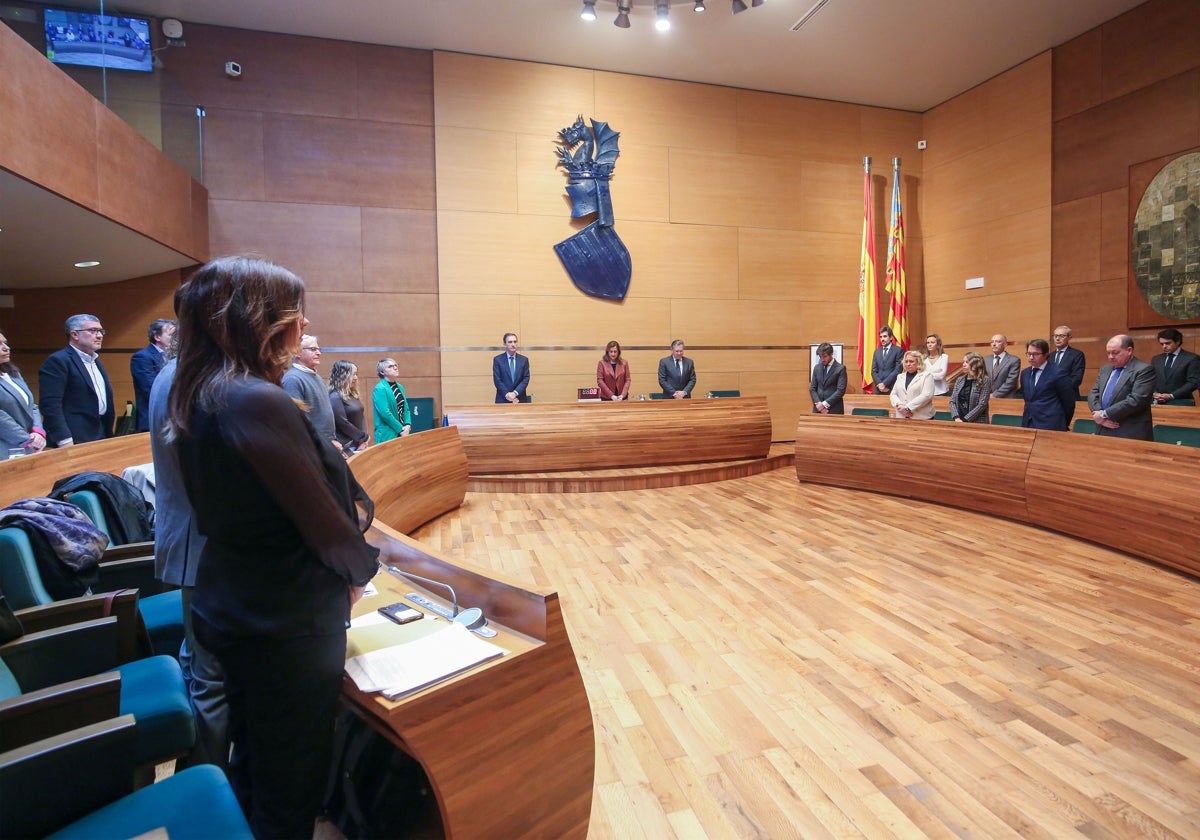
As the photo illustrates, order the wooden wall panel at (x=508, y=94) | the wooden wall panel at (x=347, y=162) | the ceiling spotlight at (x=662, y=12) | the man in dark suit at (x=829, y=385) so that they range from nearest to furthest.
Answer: the ceiling spotlight at (x=662, y=12), the man in dark suit at (x=829, y=385), the wooden wall panel at (x=347, y=162), the wooden wall panel at (x=508, y=94)

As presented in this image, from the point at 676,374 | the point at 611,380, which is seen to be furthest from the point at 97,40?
the point at 676,374

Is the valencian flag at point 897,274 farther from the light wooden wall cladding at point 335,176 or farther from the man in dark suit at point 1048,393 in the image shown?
the light wooden wall cladding at point 335,176

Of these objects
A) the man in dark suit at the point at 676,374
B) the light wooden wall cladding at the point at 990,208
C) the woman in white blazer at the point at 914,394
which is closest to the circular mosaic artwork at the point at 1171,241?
the light wooden wall cladding at the point at 990,208

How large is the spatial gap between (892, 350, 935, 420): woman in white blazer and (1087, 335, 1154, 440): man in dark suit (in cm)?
116

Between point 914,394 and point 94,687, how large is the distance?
5373mm

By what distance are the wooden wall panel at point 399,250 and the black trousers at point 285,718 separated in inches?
A: 244

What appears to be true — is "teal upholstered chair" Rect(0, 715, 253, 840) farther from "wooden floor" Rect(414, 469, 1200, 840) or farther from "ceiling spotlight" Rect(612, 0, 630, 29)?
"ceiling spotlight" Rect(612, 0, 630, 29)

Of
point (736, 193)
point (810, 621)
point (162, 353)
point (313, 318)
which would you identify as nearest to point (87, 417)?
point (162, 353)

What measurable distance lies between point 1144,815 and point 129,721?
2.15 metres

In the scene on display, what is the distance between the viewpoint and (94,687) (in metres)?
1.18

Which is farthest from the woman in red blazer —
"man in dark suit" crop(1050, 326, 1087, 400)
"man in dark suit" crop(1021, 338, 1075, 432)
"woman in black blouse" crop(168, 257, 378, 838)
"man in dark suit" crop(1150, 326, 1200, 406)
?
"woman in black blouse" crop(168, 257, 378, 838)

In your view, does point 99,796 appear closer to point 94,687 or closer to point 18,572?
Result: point 94,687

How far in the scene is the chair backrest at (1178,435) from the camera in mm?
3994

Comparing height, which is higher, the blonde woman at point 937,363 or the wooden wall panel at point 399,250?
the wooden wall panel at point 399,250
